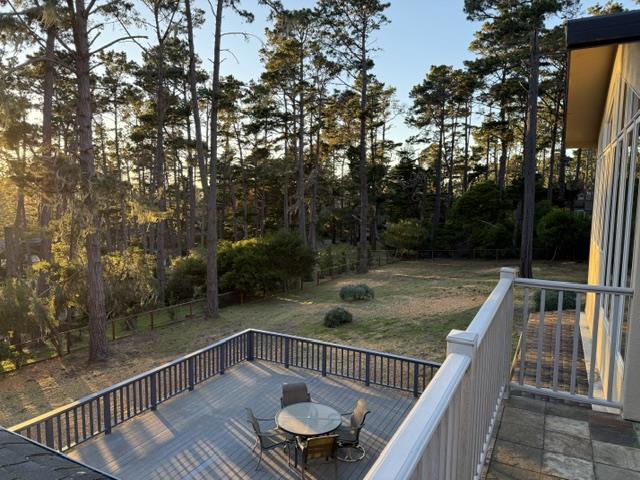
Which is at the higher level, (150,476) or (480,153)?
(480,153)

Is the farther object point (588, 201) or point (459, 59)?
point (588, 201)

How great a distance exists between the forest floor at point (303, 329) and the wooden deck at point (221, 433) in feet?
8.78

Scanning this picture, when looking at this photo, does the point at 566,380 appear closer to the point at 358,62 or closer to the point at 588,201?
the point at 358,62

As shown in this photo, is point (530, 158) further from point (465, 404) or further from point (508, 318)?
point (465, 404)

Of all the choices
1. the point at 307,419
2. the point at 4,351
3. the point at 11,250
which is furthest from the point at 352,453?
the point at 11,250

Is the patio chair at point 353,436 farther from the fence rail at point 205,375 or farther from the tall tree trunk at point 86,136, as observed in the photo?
the tall tree trunk at point 86,136

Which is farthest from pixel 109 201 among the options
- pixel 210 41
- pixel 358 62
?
pixel 358 62

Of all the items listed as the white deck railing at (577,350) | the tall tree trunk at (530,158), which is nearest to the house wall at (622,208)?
the white deck railing at (577,350)

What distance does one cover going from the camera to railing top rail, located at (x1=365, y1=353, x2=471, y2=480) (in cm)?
85

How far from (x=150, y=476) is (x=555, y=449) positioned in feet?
14.8

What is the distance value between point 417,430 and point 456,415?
46 cm

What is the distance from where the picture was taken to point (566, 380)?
14.4 ft

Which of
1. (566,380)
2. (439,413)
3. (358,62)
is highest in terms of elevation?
(358,62)

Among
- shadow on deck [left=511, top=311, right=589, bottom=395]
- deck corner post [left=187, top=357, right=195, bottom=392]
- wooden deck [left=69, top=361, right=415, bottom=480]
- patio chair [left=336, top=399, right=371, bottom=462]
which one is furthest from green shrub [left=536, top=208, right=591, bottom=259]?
deck corner post [left=187, top=357, right=195, bottom=392]
